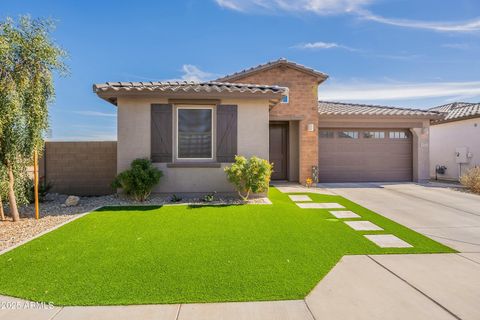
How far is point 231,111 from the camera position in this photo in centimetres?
863

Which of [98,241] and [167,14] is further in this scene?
[167,14]

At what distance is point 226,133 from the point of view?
8602mm

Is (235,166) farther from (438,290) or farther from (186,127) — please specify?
(438,290)

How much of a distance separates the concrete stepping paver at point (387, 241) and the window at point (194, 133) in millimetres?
5285

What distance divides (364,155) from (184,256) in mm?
11300

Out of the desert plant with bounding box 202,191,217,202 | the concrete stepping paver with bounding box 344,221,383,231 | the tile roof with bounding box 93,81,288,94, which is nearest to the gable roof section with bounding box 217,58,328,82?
the tile roof with bounding box 93,81,288,94

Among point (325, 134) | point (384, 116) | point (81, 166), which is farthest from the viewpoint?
point (325, 134)

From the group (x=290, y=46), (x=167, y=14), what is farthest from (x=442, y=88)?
(x=167, y=14)

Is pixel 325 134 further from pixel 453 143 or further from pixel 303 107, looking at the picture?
pixel 453 143

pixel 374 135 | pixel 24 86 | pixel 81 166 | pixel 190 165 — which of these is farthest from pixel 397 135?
pixel 24 86

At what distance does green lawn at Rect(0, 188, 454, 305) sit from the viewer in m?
3.11

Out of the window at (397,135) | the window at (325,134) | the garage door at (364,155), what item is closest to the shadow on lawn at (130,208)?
the garage door at (364,155)

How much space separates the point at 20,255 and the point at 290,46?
42.1ft

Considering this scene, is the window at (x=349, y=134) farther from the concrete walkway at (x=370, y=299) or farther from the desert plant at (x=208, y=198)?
the concrete walkway at (x=370, y=299)
